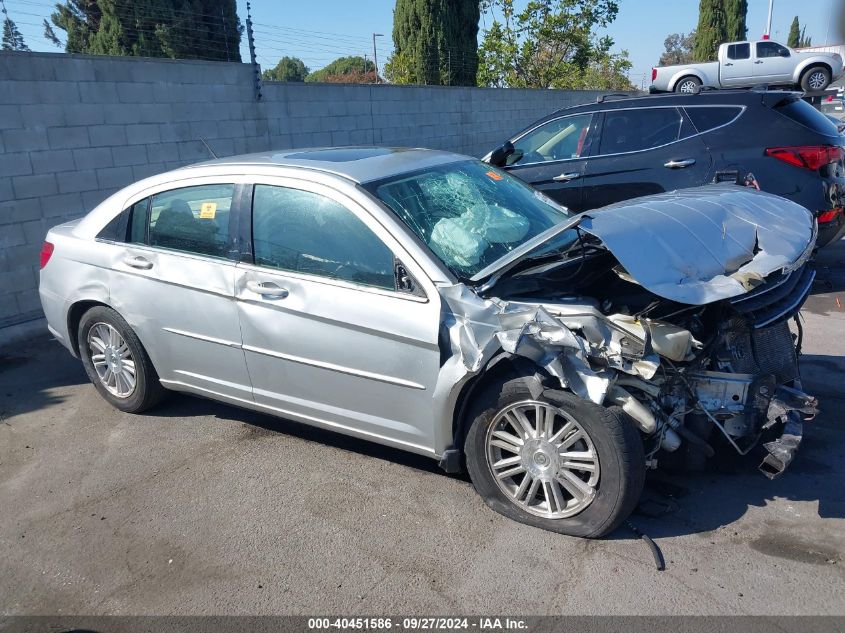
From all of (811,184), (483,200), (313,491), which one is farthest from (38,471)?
(811,184)

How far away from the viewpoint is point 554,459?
11.0 ft

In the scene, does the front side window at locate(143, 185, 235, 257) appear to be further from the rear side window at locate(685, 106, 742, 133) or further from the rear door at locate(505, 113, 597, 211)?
the rear side window at locate(685, 106, 742, 133)

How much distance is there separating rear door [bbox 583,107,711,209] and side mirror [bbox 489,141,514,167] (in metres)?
0.83

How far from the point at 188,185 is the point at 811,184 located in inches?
215

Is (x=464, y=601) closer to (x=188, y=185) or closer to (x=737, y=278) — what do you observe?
(x=737, y=278)

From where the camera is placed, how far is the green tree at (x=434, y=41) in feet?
68.4

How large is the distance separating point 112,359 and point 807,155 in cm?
613

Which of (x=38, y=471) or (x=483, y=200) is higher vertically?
(x=483, y=200)

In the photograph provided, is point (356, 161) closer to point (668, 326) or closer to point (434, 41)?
point (668, 326)

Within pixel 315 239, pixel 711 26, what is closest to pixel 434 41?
pixel 315 239

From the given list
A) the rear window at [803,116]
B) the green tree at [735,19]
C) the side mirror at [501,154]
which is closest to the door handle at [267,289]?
the side mirror at [501,154]

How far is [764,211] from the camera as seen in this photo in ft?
13.3

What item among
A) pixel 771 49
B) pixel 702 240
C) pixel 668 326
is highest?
pixel 771 49

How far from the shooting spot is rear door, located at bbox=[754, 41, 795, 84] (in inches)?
898
